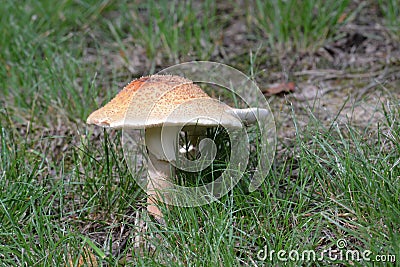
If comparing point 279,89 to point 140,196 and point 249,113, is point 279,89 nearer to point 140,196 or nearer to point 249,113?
point 249,113

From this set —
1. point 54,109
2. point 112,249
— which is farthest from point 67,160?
point 112,249

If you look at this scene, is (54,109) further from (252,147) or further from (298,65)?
(298,65)

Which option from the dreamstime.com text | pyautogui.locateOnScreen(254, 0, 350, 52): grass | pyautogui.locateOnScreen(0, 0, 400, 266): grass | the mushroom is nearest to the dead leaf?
pyautogui.locateOnScreen(254, 0, 350, 52): grass

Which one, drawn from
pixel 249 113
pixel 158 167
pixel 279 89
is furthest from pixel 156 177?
pixel 279 89

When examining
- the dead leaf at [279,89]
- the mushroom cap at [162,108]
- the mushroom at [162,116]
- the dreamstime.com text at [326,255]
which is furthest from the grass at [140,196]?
the dead leaf at [279,89]

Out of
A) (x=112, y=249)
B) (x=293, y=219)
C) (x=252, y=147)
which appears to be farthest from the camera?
(x=252, y=147)

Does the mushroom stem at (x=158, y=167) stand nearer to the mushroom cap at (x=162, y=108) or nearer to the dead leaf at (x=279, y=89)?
the mushroom cap at (x=162, y=108)

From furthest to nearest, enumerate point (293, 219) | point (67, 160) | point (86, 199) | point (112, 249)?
point (67, 160), point (86, 199), point (112, 249), point (293, 219)
